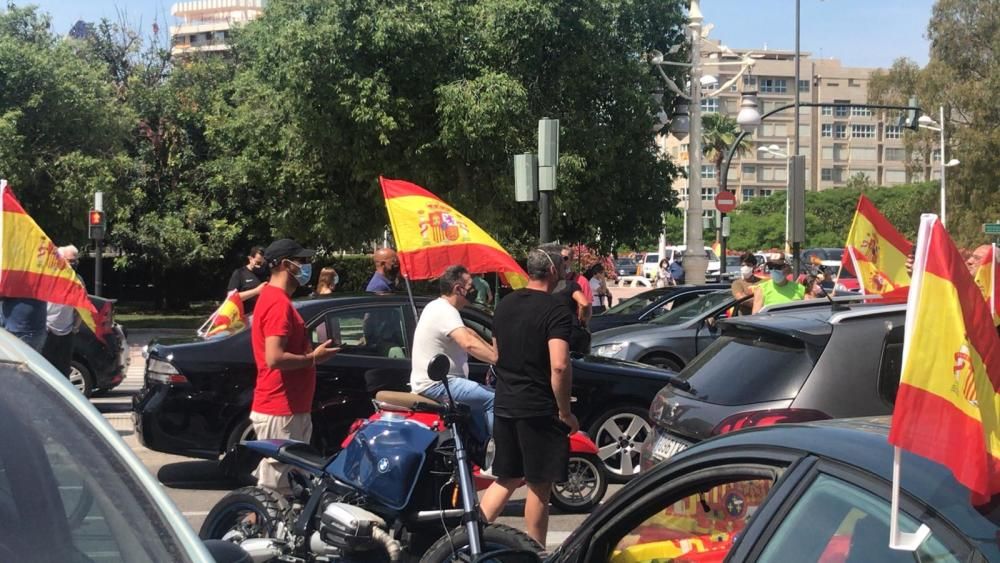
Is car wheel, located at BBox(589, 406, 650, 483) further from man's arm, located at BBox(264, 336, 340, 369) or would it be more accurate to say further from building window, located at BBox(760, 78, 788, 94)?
building window, located at BBox(760, 78, 788, 94)

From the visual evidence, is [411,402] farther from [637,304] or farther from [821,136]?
[821,136]

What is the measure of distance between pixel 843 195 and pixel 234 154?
7131cm

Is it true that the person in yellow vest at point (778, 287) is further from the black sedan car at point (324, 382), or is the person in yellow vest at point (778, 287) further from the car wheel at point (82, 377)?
the car wheel at point (82, 377)

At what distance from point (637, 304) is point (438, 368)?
476 inches

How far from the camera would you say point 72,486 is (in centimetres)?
273

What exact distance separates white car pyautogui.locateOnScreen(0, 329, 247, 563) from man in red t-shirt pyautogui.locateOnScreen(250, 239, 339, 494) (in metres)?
3.98

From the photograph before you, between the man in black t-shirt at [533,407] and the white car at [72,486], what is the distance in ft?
11.9

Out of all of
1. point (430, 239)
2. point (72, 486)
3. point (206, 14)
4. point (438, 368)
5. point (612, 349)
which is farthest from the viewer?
point (206, 14)

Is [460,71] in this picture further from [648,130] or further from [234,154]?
[234,154]

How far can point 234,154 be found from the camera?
105 feet

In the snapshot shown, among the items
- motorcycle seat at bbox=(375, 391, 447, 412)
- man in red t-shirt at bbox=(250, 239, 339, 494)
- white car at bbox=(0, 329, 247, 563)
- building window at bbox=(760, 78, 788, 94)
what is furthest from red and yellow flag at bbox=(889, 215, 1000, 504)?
building window at bbox=(760, 78, 788, 94)

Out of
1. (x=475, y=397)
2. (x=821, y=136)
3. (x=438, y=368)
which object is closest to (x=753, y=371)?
(x=475, y=397)

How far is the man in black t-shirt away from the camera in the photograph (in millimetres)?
6254

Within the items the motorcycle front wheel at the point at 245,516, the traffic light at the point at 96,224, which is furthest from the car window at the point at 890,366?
the traffic light at the point at 96,224
